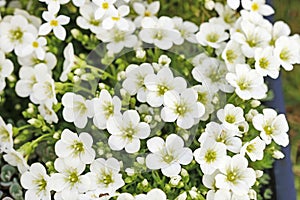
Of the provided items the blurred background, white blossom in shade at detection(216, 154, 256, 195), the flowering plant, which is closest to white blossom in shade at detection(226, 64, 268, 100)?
the flowering plant

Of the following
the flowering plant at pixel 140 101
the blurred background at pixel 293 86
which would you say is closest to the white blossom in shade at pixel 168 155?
the flowering plant at pixel 140 101

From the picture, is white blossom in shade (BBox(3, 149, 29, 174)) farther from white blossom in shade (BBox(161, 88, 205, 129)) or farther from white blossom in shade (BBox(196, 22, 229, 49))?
white blossom in shade (BBox(196, 22, 229, 49))

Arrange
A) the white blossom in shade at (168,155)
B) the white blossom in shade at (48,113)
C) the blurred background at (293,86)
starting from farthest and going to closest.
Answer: the blurred background at (293,86) < the white blossom in shade at (48,113) < the white blossom in shade at (168,155)

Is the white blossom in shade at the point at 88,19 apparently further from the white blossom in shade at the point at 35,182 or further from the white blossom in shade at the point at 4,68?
the white blossom in shade at the point at 35,182

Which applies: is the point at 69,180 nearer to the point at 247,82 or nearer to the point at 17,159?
the point at 17,159

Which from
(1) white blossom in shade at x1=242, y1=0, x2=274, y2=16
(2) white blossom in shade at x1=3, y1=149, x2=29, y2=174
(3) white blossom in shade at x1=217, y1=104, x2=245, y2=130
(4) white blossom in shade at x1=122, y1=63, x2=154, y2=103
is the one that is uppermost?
(1) white blossom in shade at x1=242, y1=0, x2=274, y2=16

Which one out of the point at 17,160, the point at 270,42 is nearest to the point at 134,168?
the point at 17,160
